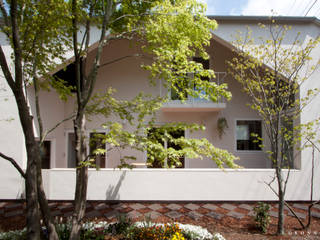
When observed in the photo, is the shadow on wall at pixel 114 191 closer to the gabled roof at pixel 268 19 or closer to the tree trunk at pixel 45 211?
the tree trunk at pixel 45 211

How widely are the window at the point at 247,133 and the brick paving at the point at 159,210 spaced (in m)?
2.99

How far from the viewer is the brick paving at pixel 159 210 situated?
15.0 ft

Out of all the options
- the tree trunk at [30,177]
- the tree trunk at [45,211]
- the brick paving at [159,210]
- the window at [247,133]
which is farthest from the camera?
the window at [247,133]

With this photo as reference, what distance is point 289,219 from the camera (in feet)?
14.4

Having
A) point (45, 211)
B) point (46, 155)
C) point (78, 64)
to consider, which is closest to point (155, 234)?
point (45, 211)

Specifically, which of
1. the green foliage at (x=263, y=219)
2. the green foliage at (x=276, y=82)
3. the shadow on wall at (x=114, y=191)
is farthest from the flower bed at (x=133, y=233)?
the green foliage at (x=276, y=82)

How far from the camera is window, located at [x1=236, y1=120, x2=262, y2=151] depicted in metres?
7.99

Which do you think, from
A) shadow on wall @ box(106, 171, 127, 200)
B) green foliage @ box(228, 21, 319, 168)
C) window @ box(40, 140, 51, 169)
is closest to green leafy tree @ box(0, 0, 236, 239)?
green foliage @ box(228, 21, 319, 168)

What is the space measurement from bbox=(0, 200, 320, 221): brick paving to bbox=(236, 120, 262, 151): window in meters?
2.99

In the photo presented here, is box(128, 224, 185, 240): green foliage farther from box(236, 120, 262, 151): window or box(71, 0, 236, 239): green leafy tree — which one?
box(236, 120, 262, 151): window

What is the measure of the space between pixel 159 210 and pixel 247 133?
554 centimetres

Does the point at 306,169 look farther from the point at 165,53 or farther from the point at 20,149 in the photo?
the point at 20,149

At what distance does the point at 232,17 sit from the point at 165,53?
4.10 metres

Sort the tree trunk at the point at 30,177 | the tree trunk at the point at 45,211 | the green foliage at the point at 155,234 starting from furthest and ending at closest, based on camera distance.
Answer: the green foliage at the point at 155,234 < the tree trunk at the point at 45,211 < the tree trunk at the point at 30,177
